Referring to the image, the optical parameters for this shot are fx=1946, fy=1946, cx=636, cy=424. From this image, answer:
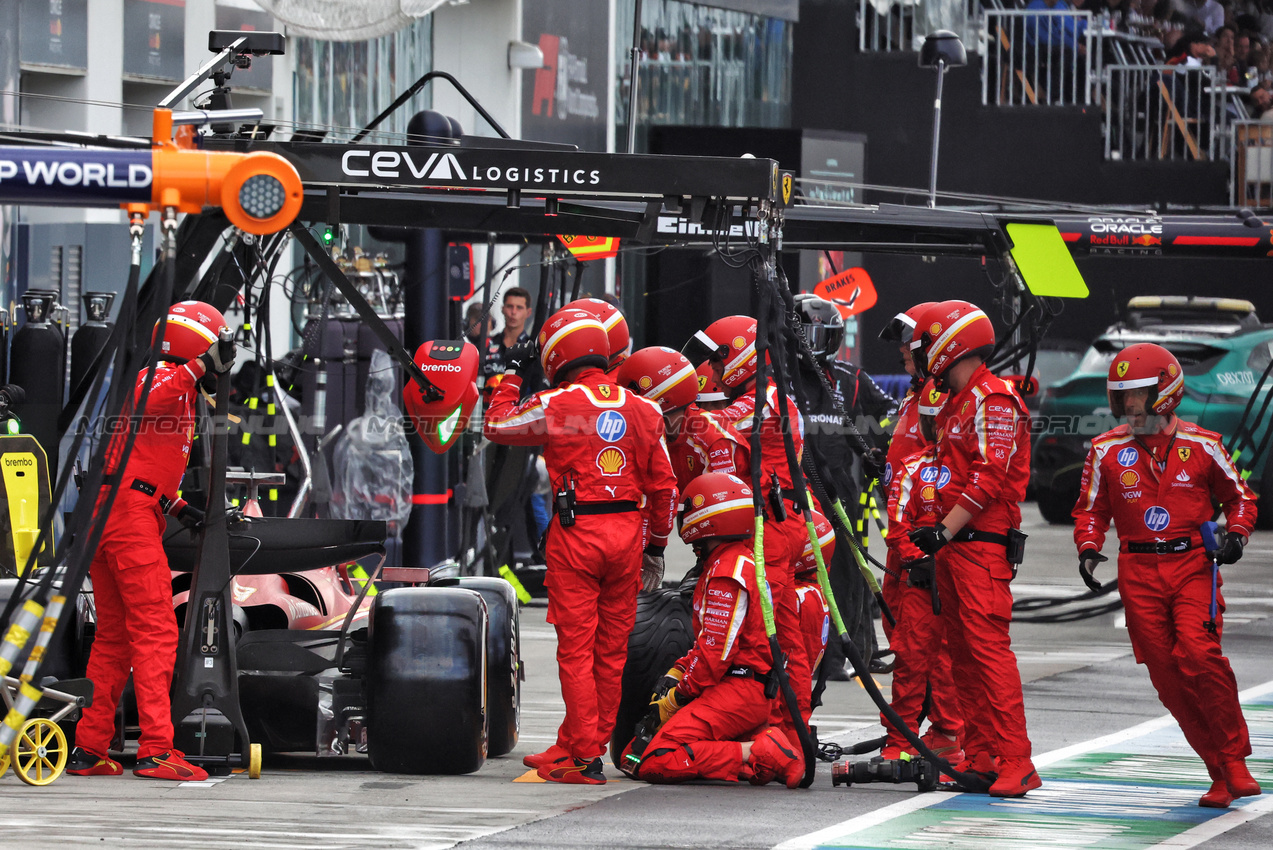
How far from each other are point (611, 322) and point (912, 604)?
173 cm

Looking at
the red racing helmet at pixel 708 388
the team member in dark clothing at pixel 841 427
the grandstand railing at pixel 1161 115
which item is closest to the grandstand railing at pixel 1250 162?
the grandstand railing at pixel 1161 115

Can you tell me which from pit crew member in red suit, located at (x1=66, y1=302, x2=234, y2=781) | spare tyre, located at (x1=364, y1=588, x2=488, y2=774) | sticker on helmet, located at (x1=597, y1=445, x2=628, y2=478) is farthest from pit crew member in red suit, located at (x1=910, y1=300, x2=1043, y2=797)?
pit crew member in red suit, located at (x1=66, y1=302, x2=234, y2=781)

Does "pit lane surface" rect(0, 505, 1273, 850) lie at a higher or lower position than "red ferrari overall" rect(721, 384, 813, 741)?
lower

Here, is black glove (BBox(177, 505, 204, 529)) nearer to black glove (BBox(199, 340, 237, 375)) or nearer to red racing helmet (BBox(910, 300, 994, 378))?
black glove (BBox(199, 340, 237, 375))

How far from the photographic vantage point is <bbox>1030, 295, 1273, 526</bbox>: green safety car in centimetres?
1772

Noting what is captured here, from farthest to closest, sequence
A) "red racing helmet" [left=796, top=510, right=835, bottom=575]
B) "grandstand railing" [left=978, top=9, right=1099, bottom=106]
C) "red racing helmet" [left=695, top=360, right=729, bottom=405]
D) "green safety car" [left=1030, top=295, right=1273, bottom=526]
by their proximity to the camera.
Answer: "grandstand railing" [left=978, top=9, right=1099, bottom=106], "green safety car" [left=1030, top=295, right=1273, bottom=526], "red racing helmet" [left=695, top=360, right=729, bottom=405], "red racing helmet" [left=796, top=510, right=835, bottom=575]

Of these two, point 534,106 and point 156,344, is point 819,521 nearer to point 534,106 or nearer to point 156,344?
point 156,344

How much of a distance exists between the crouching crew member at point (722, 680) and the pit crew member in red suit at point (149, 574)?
6.23 feet

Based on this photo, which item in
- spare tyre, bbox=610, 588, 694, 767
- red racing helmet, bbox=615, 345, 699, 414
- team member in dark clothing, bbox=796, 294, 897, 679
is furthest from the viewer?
team member in dark clothing, bbox=796, 294, 897, 679

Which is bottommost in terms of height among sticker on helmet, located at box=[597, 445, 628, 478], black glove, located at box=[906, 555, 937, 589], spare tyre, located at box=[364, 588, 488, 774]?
spare tyre, located at box=[364, 588, 488, 774]

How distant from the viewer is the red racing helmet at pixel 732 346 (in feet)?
29.1

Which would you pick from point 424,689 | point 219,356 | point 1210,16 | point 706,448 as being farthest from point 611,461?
point 1210,16

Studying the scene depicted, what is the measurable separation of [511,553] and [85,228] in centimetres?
380

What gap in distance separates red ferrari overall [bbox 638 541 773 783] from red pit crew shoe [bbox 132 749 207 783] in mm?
1765
